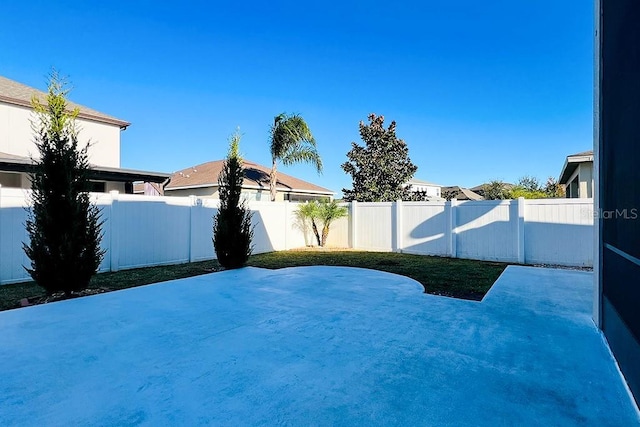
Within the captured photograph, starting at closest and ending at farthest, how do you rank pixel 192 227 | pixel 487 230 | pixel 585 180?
1. pixel 192 227
2. pixel 487 230
3. pixel 585 180

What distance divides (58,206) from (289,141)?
11714mm

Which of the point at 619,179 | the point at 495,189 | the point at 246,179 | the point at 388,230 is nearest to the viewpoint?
the point at 619,179

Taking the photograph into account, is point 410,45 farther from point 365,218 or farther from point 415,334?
point 415,334

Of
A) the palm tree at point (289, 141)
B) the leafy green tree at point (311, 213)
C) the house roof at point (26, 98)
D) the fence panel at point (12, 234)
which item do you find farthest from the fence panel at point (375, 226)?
the house roof at point (26, 98)

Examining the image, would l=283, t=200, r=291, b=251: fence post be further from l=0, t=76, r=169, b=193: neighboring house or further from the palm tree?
l=0, t=76, r=169, b=193: neighboring house

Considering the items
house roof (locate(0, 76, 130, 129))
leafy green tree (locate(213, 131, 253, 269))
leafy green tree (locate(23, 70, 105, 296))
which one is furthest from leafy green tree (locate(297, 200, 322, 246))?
house roof (locate(0, 76, 130, 129))


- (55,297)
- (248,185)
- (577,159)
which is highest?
(577,159)

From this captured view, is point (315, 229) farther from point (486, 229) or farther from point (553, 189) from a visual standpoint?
point (553, 189)

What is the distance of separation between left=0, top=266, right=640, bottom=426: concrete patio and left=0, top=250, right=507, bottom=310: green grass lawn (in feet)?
3.28

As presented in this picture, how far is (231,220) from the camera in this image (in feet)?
27.8

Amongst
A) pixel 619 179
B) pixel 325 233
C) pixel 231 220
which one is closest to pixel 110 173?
pixel 231 220

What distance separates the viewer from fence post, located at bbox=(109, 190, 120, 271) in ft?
26.1

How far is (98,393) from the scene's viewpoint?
2428 mm

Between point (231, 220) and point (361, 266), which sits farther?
point (361, 266)
